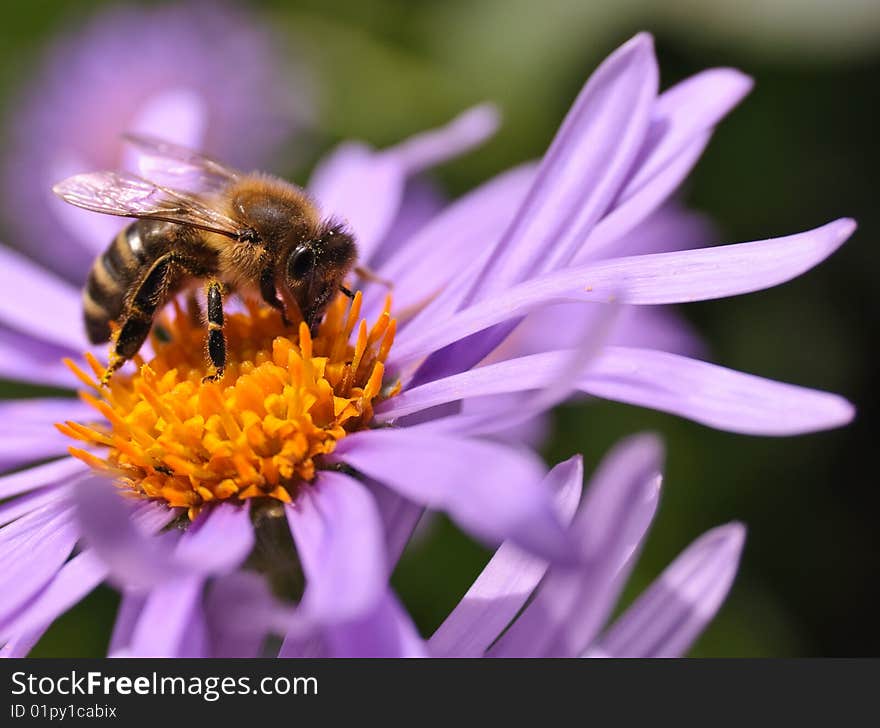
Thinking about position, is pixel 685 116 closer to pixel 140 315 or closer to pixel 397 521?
pixel 397 521

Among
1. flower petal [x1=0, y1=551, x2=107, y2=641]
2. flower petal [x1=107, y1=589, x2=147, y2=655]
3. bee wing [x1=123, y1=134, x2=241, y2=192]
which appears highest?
bee wing [x1=123, y1=134, x2=241, y2=192]

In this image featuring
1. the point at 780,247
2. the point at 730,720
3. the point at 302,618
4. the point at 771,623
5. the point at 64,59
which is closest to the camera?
the point at 302,618

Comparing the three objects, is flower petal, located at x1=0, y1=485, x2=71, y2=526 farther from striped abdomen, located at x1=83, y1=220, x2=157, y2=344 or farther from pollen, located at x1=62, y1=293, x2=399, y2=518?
striped abdomen, located at x1=83, y1=220, x2=157, y2=344

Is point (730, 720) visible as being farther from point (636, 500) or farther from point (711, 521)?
point (711, 521)

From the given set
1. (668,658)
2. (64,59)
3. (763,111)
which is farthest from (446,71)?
(668,658)

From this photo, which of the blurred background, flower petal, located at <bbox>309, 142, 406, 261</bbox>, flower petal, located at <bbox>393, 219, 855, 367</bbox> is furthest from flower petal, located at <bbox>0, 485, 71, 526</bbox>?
the blurred background

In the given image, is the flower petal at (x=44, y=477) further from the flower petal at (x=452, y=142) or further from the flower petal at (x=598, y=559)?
the flower petal at (x=452, y=142)

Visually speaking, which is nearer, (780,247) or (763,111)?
(780,247)
